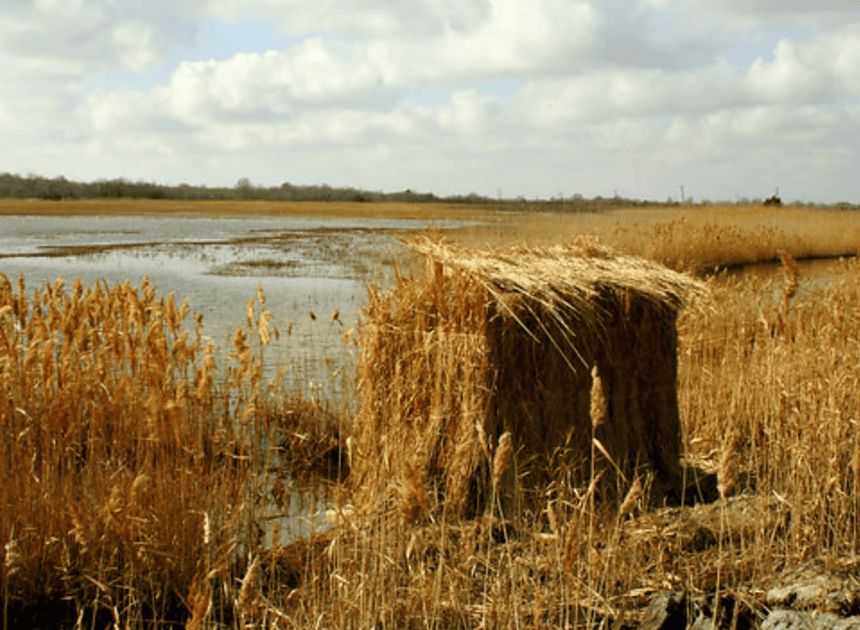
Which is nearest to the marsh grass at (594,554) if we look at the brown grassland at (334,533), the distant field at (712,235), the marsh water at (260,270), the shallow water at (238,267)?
the brown grassland at (334,533)

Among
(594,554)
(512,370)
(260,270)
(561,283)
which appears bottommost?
(594,554)

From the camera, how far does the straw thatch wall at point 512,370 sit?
4.35m

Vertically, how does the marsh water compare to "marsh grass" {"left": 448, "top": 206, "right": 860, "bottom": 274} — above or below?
below

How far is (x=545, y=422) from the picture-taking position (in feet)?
14.6

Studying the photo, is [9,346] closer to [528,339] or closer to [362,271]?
[528,339]

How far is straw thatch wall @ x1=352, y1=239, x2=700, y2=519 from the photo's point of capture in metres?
4.35

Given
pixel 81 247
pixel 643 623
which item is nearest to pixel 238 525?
pixel 643 623

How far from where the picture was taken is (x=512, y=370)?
439 centimetres

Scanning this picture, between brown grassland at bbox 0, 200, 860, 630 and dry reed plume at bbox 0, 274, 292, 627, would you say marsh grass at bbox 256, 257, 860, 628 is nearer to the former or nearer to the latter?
brown grassland at bbox 0, 200, 860, 630

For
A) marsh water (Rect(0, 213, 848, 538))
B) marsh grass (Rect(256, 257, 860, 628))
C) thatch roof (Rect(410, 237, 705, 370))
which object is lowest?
marsh grass (Rect(256, 257, 860, 628))

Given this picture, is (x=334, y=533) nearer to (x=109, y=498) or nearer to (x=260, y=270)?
(x=109, y=498)

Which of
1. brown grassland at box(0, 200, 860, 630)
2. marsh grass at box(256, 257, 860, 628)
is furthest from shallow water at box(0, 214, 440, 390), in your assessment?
marsh grass at box(256, 257, 860, 628)

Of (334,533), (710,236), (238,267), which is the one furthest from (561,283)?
(710,236)

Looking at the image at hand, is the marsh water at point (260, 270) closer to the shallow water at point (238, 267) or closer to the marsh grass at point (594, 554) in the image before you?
the shallow water at point (238, 267)
